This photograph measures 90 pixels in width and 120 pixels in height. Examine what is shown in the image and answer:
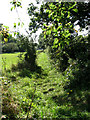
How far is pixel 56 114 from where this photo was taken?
3557 mm

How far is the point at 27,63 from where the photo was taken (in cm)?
1094

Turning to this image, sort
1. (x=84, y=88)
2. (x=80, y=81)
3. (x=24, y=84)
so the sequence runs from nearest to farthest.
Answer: (x=84, y=88) → (x=80, y=81) → (x=24, y=84)

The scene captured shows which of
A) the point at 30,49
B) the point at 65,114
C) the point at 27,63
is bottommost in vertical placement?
the point at 65,114

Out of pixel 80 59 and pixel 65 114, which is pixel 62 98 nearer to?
pixel 65 114

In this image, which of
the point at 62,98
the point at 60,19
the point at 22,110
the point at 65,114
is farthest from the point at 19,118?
the point at 60,19

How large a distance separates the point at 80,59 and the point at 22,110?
14.2 feet

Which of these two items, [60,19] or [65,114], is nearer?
[60,19]

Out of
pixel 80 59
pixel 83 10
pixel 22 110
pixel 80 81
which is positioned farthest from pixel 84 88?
pixel 83 10

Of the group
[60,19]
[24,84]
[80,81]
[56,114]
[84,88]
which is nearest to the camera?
[60,19]

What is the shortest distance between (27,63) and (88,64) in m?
6.18

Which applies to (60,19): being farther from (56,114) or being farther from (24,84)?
(24,84)

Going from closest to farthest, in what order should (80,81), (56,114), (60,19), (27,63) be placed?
(60,19)
(56,114)
(80,81)
(27,63)

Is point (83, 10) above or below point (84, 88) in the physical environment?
above

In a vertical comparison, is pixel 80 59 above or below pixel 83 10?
below
